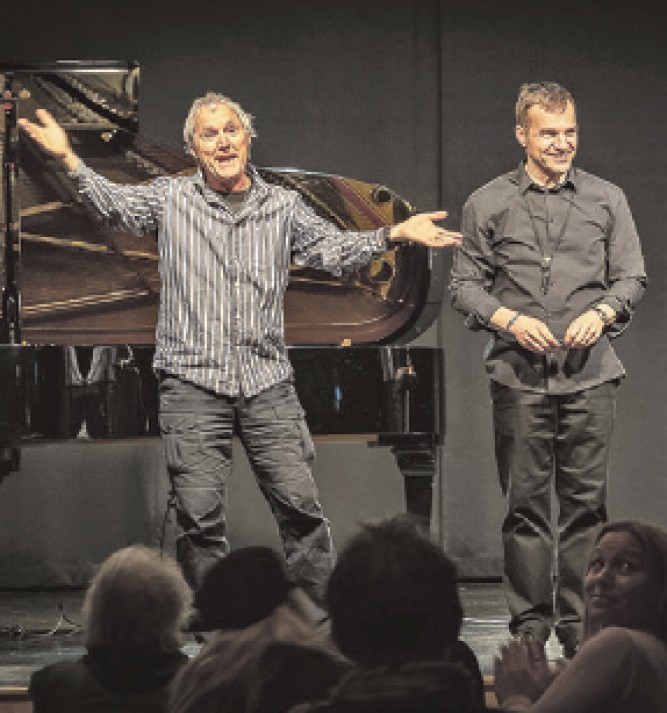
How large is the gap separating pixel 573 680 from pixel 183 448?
6.82 feet

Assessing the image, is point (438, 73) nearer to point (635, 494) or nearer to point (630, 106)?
point (630, 106)

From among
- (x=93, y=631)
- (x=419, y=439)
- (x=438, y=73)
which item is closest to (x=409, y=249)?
(x=419, y=439)

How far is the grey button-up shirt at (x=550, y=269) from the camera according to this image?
14.7 ft

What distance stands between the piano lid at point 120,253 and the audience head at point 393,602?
11.0 ft

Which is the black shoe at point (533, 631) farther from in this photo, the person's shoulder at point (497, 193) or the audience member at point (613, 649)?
the audience member at point (613, 649)

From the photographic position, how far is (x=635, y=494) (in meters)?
7.21

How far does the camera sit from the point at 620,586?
257 centimetres

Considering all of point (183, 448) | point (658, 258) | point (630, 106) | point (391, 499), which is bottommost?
point (391, 499)

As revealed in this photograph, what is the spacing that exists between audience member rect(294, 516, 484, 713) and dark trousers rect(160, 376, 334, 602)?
200cm

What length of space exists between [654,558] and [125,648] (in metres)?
0.86

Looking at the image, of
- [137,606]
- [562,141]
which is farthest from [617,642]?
[562,141]

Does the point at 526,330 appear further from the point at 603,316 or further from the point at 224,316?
the point at 224,316

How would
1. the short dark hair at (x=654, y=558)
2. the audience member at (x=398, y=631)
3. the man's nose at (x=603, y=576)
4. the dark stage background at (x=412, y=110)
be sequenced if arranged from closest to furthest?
the audience member at (x=398, y=631) → the short dark hair at (x=654, y=558) → the man's nose at (x=603, y=576) → the dark stage background at (x=412, y=110)

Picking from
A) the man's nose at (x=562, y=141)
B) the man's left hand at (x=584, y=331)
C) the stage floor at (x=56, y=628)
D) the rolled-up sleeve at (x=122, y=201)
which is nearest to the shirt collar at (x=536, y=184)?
the man's nose at (x=562, y=141)
